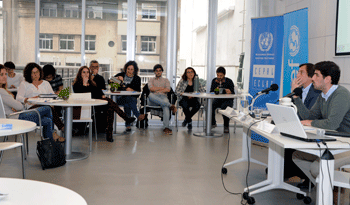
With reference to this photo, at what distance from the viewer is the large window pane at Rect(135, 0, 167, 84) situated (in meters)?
8.02

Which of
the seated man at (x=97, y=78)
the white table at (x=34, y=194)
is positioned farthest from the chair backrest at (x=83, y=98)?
the white table at (x=34, y=194)

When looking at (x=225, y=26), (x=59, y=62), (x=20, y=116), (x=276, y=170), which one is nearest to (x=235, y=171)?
(x=276, y=170)

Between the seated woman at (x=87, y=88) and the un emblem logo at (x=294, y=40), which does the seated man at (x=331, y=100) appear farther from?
the seated woman at (x=87, y=88)

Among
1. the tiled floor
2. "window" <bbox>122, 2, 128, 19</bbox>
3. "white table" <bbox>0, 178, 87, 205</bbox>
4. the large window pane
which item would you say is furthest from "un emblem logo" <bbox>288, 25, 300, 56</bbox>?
"white table" <bbox>0, 178, 87, 205</bbox>

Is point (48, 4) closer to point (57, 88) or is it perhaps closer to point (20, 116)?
point (57, 88)

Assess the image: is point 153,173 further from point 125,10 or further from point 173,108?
point 125,10

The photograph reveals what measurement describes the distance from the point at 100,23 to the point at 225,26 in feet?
9.37

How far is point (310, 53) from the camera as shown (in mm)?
5406

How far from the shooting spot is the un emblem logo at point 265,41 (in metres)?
6.01

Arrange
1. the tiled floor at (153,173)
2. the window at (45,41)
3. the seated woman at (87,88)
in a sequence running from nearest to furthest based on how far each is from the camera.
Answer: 1. the tiled floor at (153,173)
2. the seated woman at (87,88)
3. the window at (45,41)

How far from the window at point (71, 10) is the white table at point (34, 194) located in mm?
7162

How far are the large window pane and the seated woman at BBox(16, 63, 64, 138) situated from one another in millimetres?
2955

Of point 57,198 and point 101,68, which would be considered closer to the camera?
point 57,198

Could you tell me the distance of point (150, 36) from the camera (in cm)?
805
